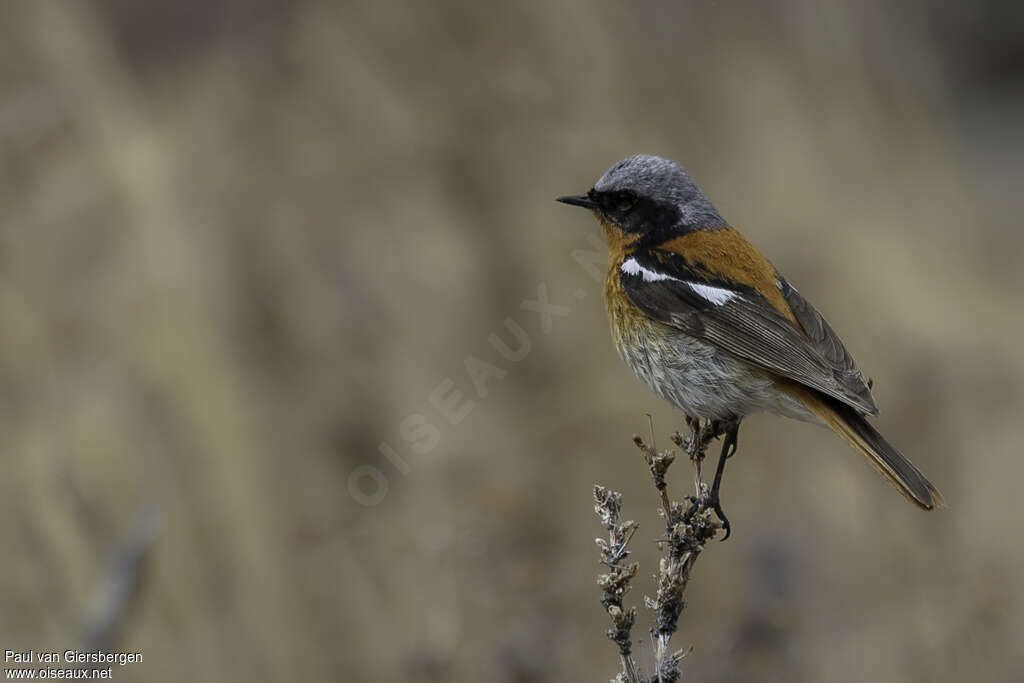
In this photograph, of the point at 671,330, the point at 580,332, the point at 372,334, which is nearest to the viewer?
the point at 671,330

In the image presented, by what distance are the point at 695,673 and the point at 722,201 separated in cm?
493

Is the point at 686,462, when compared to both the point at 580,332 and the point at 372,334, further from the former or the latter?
the point at 372,334

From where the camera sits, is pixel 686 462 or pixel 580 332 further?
pixel 580 332

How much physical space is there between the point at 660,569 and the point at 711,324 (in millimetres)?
1274

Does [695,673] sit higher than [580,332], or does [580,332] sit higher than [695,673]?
[580,332]

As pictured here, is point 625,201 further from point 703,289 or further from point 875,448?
point 875,448

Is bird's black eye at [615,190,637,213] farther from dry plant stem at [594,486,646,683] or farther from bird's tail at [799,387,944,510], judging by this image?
dry plant stem at [594,486,646,683]

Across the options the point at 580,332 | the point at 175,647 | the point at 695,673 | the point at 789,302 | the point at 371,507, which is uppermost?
the point at 789,302

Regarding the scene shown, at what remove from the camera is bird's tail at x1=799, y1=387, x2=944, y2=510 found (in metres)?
3.75

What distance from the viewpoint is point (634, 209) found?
4.61m

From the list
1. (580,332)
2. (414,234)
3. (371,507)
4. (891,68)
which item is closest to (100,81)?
(414,234)

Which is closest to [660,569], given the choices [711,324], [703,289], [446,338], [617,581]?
[617,581]

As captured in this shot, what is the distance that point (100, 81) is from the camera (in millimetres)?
6965

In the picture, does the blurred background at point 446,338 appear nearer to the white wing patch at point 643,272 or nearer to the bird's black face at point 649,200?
the white wing patch at point 643,272
